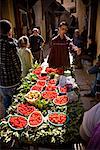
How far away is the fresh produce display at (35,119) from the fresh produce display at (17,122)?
0.10 metres

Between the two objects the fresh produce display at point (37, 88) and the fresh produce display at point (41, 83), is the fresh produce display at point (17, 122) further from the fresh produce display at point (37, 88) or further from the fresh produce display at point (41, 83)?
the fresh produce display at point (41, 83)

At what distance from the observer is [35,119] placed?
3.70m

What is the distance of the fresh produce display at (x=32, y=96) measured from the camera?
424 cm

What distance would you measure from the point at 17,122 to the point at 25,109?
0.45 meters

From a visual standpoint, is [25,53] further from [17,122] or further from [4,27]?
[17,122]

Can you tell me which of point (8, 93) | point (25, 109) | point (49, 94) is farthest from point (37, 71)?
point (25, 109)

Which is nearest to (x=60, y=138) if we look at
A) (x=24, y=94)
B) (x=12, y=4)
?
(x=24, y=94)

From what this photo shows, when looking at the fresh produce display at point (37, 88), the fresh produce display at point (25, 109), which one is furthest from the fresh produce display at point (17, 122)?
the fresh produce display at point (37, 88)

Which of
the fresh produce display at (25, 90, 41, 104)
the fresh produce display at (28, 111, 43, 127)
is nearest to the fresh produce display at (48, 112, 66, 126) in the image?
the fresh produce display at (28, 111, 43, 127)

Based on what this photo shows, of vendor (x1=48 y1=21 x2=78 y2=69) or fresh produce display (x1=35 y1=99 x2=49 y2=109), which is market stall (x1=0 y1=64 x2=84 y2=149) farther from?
vendor (x1=48 y1=21 x2=78 y2=69)

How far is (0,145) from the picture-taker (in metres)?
3.37

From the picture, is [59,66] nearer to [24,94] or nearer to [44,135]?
[24,94]

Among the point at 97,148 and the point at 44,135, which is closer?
the point at 97,148

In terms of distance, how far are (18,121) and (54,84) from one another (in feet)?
5.73
